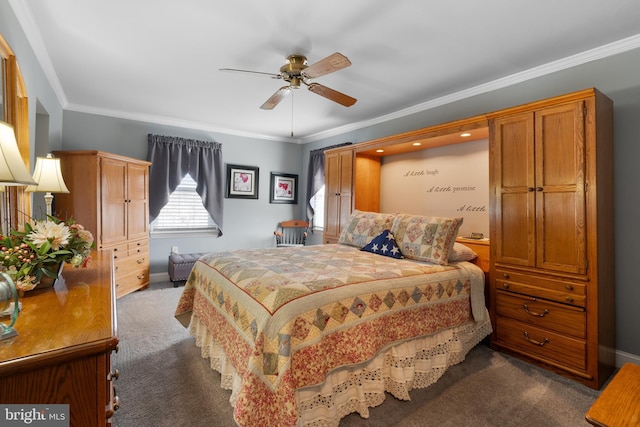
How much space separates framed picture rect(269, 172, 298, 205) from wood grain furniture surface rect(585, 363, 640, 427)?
5338mm

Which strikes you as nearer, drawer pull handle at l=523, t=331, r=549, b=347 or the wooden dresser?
the wooden dresser

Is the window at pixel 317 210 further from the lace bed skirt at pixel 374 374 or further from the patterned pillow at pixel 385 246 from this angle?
the lace bed skirt at pixel 374 374

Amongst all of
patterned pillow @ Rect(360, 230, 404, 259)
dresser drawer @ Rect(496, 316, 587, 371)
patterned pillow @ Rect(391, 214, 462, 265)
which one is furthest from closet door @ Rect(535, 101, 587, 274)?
patterned pillow @ Rect(360, 230, 404, 259)

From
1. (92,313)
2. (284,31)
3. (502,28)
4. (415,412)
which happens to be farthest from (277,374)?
(502,28)

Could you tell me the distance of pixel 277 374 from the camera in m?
1.50

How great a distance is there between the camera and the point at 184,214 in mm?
5199

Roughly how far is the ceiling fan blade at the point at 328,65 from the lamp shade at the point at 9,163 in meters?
1.72

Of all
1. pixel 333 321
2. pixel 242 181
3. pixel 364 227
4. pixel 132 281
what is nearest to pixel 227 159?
pixel 242 181

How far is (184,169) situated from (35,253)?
4.01 meters

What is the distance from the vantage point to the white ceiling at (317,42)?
84.2 inches

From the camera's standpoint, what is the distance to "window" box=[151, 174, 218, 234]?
16.5ft

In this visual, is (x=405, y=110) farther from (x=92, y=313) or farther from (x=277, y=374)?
(x=92, y=313)

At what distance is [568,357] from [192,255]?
15.4 feet

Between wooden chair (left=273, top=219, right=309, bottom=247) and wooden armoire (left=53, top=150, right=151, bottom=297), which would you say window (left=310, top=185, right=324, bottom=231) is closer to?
wooden chair (left=273, top=219, right=309, bottom=247)
